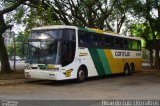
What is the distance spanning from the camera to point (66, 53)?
20.6 metres

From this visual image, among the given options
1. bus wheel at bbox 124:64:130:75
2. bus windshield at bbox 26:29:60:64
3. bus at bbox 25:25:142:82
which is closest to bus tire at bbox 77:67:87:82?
bus at bbox 25:25:142:82

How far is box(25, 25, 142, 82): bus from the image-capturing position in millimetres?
20266

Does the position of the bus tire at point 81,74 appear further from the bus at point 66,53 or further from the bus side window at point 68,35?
the bus side window at point 68,35

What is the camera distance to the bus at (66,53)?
66.5 ft

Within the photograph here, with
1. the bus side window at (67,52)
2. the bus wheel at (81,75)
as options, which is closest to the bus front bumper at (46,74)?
the bus side window at (67,52)

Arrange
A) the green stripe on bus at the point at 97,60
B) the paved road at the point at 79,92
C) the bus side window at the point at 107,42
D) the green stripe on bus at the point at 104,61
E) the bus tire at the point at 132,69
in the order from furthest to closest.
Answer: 1. the bus tire at the point at 132,69
2. the bus side window at the point at 107,42
3. the green stripe on bus at the point at 104,61
4. the green stripe on bus at the point at 97,60
5. the paved road at the point at 79,92

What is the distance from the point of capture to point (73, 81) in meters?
23.0

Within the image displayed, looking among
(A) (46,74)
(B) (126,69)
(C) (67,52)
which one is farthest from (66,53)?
(B) (126,69)

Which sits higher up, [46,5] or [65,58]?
[46,5]

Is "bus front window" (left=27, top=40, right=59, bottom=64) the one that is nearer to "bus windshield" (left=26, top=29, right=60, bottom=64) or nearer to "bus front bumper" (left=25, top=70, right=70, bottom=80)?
"bus windshield" (left=26, top=29, right=60, bottom=64)

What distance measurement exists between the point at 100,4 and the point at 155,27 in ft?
20.5

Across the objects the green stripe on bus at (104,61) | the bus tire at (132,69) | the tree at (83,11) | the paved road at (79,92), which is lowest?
the paved road at (79,92)

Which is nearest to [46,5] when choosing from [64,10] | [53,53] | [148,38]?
[64,10]

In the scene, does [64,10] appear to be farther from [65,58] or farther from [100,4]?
[65,58]
